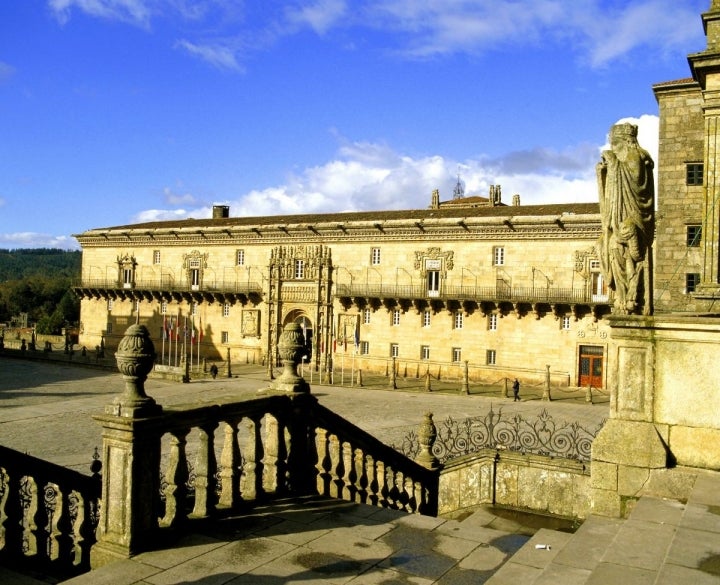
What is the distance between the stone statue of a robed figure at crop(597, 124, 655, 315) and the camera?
21.4ft

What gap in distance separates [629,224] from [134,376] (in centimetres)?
497

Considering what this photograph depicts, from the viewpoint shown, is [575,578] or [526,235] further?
[526,235]

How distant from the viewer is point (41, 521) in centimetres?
593

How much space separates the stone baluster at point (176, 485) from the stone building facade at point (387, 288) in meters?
28.7

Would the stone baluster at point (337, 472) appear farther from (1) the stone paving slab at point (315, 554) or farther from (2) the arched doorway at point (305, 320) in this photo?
(2) the arched doorway at point (305, 320)

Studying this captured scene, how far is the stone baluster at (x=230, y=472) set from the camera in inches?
A: 242

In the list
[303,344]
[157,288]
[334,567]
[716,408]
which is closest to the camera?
[334,567]

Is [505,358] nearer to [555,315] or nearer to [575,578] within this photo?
[555,315]

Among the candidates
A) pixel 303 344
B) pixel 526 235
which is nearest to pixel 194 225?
pixel 526 235

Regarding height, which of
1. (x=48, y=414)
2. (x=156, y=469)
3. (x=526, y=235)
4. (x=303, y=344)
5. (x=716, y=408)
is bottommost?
(x=48, y=414)

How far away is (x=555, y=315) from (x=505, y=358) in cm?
355

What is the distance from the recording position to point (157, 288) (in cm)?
4562

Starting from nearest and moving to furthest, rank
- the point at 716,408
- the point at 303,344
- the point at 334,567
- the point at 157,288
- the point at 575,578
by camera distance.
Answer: the point at 575,578
the point at 334,567
the point at 716,408
the point at 303,344
the point at 157,288

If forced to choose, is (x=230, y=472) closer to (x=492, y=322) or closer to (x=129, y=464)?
(x=129, y=464)
